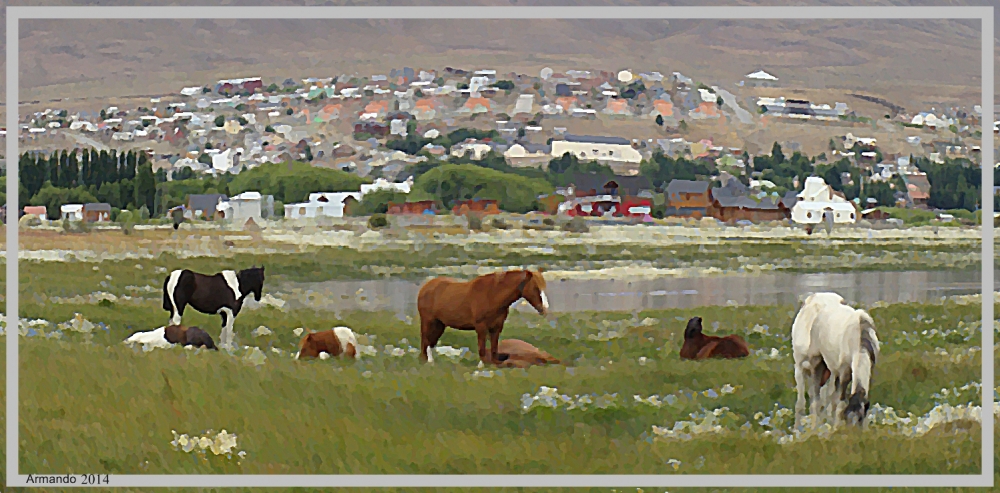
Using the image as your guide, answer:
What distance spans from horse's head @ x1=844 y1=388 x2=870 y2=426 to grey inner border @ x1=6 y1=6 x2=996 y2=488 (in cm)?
53

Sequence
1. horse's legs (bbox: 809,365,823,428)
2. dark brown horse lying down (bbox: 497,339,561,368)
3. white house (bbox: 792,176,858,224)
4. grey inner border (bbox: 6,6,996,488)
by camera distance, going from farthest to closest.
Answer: white house (bbox: 792,176,858,224)
dark brown horse lying down (bbox: 497,339,561,368)
horse's legs (bbox: 809,365,823,428)
grey inner border (bbox: 6,6,996,488)

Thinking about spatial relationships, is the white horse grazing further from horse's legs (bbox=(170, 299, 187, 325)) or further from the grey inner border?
horse's legs (bbox=(170, 299, 187, 325))

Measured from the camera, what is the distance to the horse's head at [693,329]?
32.1ft

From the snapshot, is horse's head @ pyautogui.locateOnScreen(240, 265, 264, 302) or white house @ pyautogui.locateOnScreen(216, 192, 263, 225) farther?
horse's head @ pyautogui.locateOnScreen(240, 265, 264, 302)

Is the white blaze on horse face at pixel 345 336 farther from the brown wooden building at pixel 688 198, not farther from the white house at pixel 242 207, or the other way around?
the brown wooden building at pixel 688 198

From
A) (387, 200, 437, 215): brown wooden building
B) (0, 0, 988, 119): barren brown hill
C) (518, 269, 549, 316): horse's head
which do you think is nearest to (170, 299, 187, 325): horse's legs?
(0, 0, 988, 119): barren brown hill

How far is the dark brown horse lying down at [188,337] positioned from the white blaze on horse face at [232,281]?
2.01 feet

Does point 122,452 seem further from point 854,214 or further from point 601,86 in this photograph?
point 854,214

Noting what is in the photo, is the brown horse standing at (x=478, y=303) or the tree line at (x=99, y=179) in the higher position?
Answer: the tree line at (x=99, y=179)

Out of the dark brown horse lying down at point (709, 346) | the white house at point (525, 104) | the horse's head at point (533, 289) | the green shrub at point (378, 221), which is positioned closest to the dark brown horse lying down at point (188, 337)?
the green shrub at point (378, 221)

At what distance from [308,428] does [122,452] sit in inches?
69.1

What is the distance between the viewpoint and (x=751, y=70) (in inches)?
373

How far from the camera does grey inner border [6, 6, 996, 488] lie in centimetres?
759

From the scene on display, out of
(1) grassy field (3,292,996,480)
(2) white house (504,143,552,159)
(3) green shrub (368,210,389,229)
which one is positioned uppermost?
(2) white house (504,143,552,159)
